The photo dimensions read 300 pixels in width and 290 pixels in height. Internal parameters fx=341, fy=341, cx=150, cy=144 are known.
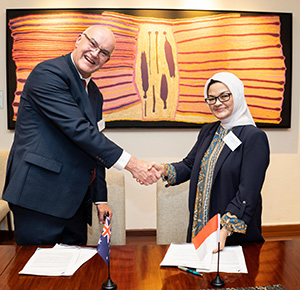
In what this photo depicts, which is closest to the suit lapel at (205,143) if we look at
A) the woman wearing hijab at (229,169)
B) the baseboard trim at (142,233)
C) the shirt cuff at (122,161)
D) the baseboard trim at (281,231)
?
the woman wearing hijab at (229,169)

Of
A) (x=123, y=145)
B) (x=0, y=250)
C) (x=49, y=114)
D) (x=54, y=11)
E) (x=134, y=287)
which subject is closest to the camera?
(x=134, y=287)

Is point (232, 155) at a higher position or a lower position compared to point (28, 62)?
lower

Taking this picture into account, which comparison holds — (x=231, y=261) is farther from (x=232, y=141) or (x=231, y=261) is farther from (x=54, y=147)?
(x=54, y=147)

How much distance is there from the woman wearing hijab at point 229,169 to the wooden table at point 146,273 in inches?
8.1

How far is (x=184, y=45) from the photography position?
3.76 m

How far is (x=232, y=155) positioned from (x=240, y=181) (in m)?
0.16

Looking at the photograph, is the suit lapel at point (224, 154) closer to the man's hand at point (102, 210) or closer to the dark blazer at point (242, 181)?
the dark blazer at point (242, 181)

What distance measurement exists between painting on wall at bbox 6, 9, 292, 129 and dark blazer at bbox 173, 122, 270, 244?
179 cm

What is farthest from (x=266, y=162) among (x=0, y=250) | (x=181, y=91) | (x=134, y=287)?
(x=181, y=91)

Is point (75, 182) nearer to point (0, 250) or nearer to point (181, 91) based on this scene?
point (0, 250)

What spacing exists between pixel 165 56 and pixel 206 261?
270 cm

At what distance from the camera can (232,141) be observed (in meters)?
1.97

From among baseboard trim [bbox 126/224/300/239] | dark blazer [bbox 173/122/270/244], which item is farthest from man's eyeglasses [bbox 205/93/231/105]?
baseboard trim [bbox 126/224/300/239]

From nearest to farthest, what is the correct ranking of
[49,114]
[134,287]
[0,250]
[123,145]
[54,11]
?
[134,287] < [0,250] < [49,114] < [54,11] < [123,145]
